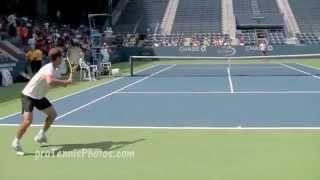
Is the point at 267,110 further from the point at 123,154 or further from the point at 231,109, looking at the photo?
the point at 123,154

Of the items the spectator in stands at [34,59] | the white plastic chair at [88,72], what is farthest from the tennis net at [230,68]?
the spectator in stands at [34,59]

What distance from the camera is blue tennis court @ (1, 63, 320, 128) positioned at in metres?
12.4

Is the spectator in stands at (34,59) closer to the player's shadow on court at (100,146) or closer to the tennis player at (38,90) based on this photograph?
the player's shadow on court at (100,146)

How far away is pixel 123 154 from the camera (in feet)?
29.5

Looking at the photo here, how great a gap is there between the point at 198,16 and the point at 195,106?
44.8 metres

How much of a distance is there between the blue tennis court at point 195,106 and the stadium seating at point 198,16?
35.2 m

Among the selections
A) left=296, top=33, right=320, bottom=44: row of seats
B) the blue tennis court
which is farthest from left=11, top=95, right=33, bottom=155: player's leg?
left=296, top=33, right=320, bottom=44: row of seats

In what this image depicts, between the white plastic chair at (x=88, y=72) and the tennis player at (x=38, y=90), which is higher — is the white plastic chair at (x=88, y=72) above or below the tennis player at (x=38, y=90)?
below

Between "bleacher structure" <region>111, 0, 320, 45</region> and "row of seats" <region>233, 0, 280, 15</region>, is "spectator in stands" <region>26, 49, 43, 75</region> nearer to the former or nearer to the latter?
"bleacher structure" <region>111, 0, 320, 45</region>

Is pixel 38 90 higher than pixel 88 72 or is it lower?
higher

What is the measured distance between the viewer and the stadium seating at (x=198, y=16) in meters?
57.4

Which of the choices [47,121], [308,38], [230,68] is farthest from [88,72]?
[308,38]

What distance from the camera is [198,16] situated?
5938 cm

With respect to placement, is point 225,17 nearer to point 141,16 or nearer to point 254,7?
point 254,7
